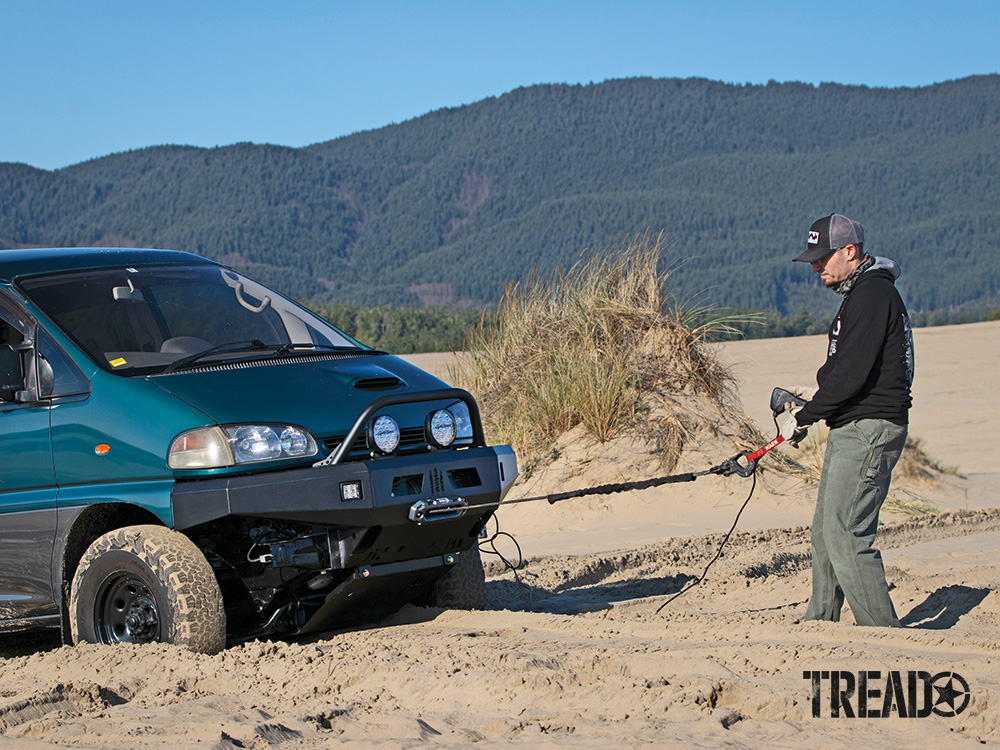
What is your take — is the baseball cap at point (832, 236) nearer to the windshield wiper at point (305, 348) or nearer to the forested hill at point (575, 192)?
the windshield wiper at point (305, 348)

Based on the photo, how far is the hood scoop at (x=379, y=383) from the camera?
507cm

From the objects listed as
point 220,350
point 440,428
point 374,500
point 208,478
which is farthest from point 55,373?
point 440,428

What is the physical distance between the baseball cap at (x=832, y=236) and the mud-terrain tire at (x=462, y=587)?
230 cm

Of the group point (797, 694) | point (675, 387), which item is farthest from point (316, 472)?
point (675, 387)


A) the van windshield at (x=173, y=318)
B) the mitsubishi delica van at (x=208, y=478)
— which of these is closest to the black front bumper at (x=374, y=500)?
the mitsubishi delica van at (x=208, y=478)

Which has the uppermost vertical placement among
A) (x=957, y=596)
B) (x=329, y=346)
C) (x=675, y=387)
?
(x=329, y=346)

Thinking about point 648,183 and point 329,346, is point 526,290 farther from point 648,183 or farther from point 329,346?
point 648,183

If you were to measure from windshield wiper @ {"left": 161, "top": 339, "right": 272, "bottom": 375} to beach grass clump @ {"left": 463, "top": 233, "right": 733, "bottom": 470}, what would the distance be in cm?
572

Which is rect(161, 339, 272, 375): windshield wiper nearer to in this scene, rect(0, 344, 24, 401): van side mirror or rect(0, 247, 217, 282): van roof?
rect(0, 344, 24, 401): van side mirror

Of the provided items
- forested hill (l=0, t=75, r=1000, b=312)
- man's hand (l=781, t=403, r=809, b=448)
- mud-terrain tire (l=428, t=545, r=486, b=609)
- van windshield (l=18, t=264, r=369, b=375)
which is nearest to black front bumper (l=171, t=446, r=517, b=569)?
mud-terrain tire (l=428, t=545, r=486, b=609)

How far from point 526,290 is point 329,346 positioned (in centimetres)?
690

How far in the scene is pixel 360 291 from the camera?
106m

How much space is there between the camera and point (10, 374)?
4969 millimetres

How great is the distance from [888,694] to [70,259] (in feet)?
14.4
